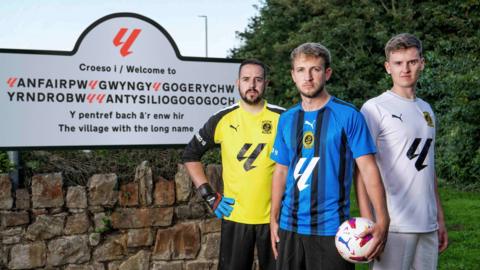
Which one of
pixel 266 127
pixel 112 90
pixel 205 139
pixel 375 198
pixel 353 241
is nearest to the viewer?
pixel 353 241

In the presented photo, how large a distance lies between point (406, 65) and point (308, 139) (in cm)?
81

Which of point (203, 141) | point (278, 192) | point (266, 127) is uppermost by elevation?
point (266, 127)

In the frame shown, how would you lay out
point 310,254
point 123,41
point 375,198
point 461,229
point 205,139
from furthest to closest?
point 461,229 < point 123,41 < point 205,139 < point 310,254 < point 375,198

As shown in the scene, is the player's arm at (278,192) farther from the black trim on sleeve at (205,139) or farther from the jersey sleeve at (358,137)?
the black trim on sleeve at (205,139)

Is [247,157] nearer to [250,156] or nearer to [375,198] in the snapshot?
[250,156]

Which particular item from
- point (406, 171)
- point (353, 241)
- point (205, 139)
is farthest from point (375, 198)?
point (205, 139)

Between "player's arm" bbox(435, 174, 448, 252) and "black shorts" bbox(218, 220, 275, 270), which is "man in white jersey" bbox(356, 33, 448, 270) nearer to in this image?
"player's arm" bbox(435, 174, 448, 252)

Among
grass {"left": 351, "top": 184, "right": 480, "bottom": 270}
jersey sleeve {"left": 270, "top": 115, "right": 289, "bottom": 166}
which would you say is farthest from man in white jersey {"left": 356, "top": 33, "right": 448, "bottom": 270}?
grass {"left": 351, "top": 184, "right": 480, "bottom": 270}

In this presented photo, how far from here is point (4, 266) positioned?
475cm

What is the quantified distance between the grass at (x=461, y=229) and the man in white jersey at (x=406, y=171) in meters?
3.25

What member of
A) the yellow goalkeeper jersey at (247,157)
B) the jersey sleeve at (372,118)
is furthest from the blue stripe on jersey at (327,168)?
the yellow goalkeeper jersey at (247,157)

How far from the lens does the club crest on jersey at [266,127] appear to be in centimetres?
393

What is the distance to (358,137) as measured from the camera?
292 centimetres

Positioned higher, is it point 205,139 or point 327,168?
point 205,139
